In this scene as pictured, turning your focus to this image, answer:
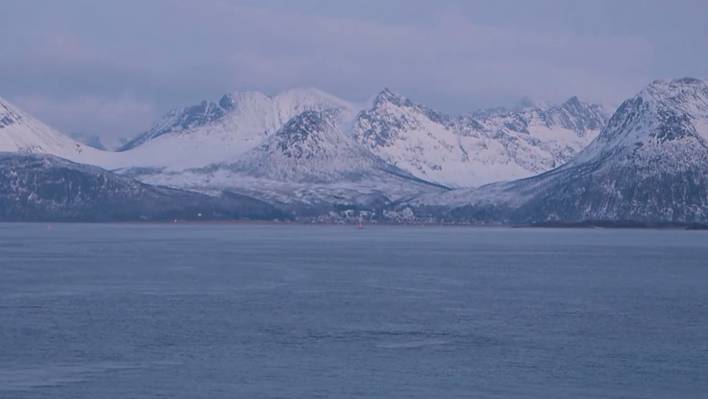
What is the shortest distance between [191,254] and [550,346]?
103 meters

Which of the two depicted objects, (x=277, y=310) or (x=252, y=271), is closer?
(x=277, y=310)

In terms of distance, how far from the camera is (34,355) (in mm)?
61594

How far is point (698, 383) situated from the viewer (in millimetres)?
55812

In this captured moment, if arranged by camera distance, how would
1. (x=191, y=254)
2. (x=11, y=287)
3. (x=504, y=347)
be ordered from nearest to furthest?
(x=504, y=347)
(x=11, y=287)
(x=191, y=254)

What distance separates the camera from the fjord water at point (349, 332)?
181 feet

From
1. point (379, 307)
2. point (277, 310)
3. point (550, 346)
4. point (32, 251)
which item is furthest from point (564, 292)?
point (32, 251)

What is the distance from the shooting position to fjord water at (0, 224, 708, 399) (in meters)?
55.0

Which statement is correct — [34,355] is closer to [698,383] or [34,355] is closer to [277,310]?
[277,310]

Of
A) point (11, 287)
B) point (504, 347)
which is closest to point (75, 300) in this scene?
point (11, 287)

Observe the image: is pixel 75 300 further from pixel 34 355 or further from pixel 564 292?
pixel 564 292

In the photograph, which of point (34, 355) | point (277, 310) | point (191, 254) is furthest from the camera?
point (191, 254)

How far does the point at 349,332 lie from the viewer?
71.3 metres

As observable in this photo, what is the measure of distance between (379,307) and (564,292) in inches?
845

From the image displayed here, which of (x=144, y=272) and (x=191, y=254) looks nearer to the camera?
(x=144, y=272)
